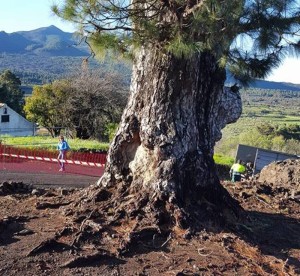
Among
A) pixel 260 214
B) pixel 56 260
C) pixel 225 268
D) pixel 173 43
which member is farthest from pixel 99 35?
pixel 260 214

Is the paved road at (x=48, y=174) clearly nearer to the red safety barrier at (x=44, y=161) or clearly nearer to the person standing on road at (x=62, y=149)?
the red safety barrier at (x=44, y=161)

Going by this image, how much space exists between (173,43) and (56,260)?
2322 mm

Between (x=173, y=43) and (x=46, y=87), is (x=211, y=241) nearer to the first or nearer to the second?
(x=173, y=43)

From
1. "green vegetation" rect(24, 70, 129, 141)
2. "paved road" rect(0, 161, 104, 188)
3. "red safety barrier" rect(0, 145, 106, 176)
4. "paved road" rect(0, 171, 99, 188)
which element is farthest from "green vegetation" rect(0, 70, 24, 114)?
"paved road" rect(0, 171, 99, 188)

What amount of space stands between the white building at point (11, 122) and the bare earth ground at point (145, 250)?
1496 inches

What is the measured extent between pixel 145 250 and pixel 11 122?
42.1m

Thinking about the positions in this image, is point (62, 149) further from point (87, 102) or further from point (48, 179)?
point (87, 102)

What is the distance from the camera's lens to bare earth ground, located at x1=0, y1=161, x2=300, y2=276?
14.4 feet

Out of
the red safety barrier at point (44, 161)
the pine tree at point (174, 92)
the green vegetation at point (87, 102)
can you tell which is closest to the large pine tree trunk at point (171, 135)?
the pine tree at point (174, 92)

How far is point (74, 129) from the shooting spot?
32.6 metres

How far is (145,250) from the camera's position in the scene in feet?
15.8

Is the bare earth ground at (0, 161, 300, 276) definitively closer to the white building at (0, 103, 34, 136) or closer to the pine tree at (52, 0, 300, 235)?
the pine tree at (52, 0, 300, 235)

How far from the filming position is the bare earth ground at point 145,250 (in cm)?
439

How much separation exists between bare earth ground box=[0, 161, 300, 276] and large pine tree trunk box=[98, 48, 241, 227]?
0.45 m
